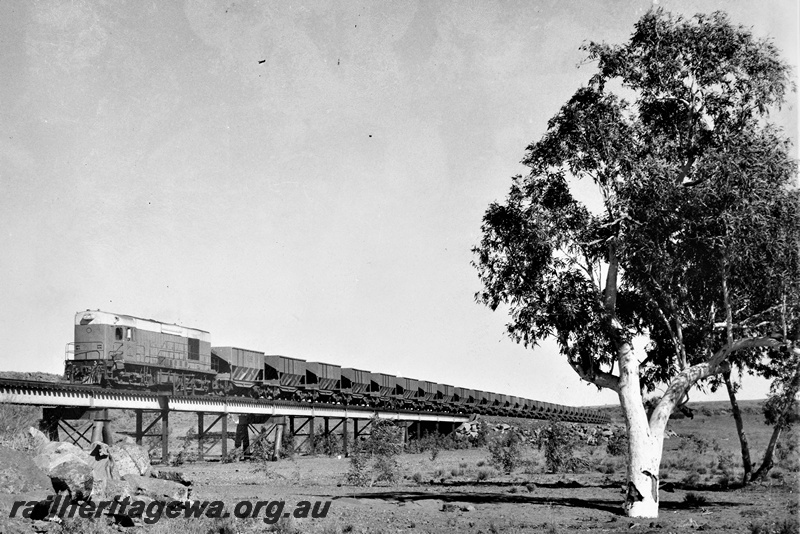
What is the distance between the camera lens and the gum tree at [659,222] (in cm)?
1975

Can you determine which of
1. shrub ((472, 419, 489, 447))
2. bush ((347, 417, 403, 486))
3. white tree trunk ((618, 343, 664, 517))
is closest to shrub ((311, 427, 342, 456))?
shrub ((472, 419, 489, 447))

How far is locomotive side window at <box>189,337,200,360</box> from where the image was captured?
45.1 meters

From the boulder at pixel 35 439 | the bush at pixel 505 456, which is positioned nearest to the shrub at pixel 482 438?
the bush at pixel 505 456

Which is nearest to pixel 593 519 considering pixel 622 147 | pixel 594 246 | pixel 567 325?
pixel 567 325

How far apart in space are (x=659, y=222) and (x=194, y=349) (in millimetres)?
32329

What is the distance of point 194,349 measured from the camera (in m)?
45.6

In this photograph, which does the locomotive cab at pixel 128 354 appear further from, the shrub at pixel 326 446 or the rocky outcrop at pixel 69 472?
the rocky outcrop at pixel 69 472

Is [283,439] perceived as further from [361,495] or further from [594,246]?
[594,246]

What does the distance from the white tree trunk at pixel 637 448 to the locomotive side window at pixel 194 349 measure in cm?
3053

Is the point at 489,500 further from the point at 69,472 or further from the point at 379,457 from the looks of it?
the point at 69,472

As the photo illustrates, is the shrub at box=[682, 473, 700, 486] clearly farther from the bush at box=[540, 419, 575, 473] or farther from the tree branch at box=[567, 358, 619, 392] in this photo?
the tree branch at box=[567, 358, 619, 392]

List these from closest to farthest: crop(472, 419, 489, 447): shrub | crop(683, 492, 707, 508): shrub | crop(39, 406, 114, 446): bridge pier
A: crop(683, 492, 707, 508): shrub
crop(39, 406, 114, 446): bridge pier
crop(472, 419, 489, 447): shrub

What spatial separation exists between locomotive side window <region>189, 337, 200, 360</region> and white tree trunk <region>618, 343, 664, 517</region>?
100 feet

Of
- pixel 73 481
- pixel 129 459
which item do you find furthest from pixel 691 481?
pixel 73 481
